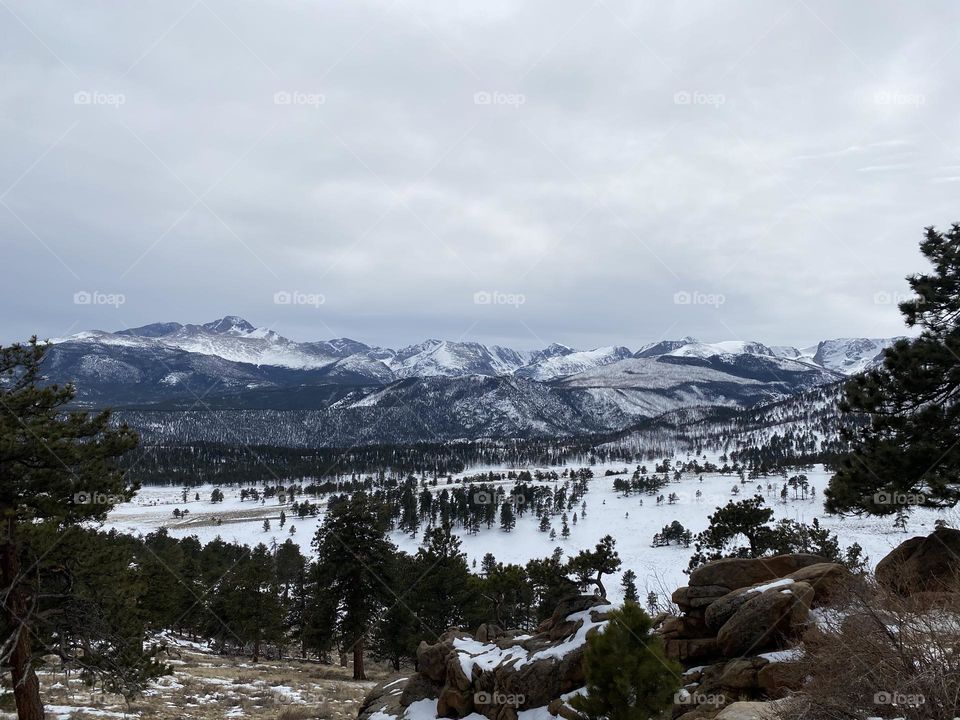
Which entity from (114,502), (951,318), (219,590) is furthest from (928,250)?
(219,590)

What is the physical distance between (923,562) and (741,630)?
22.7ft

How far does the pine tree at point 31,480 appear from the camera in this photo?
13312 mm

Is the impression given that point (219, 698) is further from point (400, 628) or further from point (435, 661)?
point (400, 628)

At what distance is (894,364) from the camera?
1692 centimetres

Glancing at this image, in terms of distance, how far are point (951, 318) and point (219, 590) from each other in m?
57.7

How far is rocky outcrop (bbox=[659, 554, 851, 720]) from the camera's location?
1166 centimetres

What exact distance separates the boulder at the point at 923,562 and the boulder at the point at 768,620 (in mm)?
2587

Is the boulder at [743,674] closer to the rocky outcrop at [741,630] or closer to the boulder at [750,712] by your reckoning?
the rocky outcrop at [741,630]

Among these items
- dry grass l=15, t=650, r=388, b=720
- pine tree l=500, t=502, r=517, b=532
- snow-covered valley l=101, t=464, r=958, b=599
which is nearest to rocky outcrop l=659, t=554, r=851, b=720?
dry grass l=15, t=650, r=388, b=720

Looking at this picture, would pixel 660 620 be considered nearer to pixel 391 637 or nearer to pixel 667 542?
pixel 391 637

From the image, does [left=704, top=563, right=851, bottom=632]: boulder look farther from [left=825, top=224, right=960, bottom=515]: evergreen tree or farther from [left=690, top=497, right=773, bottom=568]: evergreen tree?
[left=690, top=497, right=773, bottom=568]: evergreen tree

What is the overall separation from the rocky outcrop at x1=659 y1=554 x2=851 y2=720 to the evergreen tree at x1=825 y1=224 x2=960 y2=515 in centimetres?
359

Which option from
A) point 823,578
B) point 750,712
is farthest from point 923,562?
point 750,712

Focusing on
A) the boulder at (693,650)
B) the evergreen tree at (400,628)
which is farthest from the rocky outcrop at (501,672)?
the evergreen tree at (400,628)
